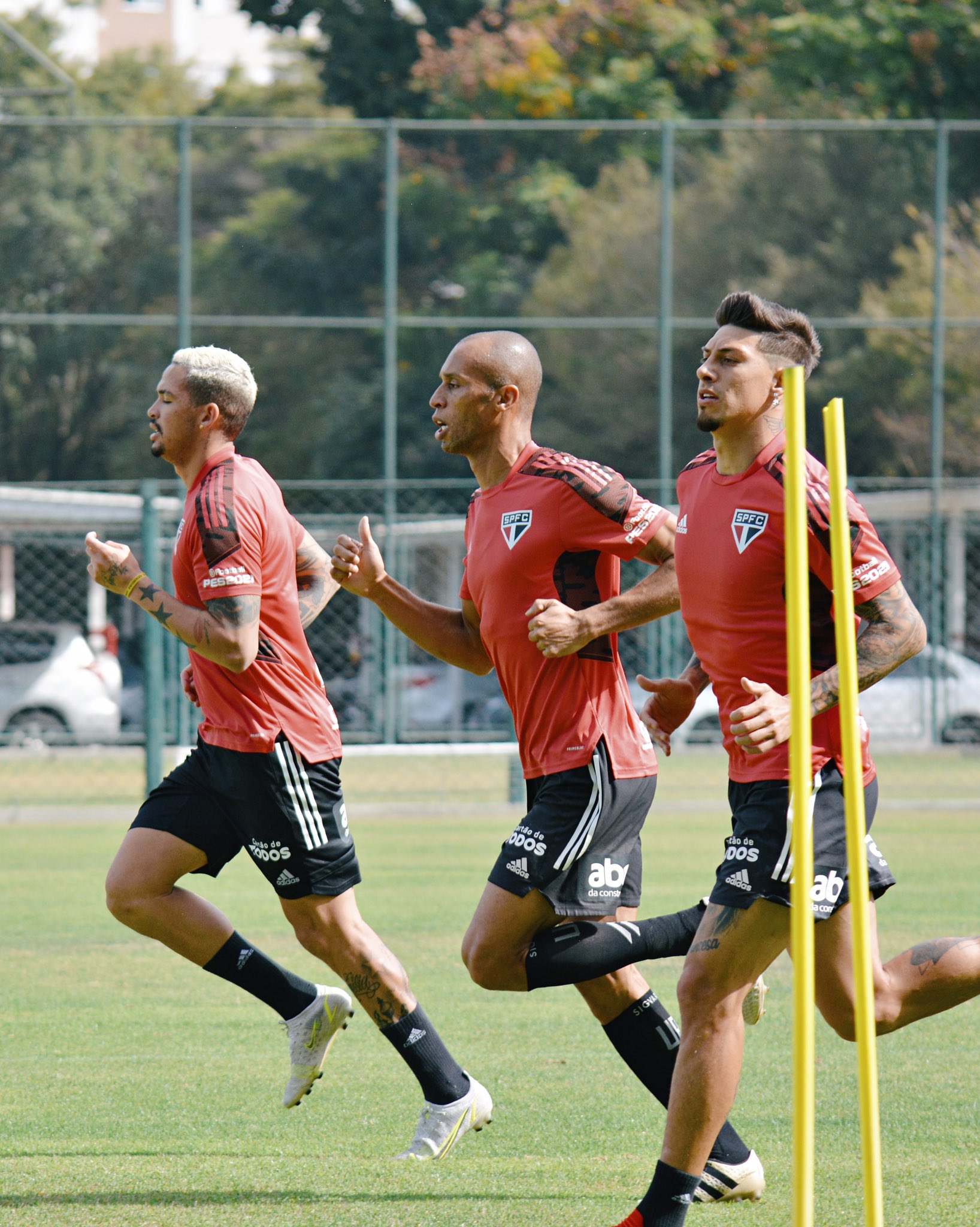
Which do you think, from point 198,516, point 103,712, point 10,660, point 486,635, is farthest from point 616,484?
point 10,660

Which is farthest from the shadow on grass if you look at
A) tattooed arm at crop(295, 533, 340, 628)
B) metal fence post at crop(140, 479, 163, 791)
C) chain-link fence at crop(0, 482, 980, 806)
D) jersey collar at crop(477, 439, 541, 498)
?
chain-link fence at crop(0, 482, 980, 806)

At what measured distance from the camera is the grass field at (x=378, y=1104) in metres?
4.61

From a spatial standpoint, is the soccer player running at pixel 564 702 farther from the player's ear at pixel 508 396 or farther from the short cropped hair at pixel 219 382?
the short cropped hair at pixel 219 382

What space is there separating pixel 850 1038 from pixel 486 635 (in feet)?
5.33

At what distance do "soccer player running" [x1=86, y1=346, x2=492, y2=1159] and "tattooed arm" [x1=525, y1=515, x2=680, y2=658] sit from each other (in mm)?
878

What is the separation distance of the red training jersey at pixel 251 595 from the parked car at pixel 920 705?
40.3ft

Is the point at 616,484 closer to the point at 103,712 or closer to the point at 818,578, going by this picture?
the point at 818,578

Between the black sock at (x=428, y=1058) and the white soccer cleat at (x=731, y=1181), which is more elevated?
the black sock at (x=428, y=1058)

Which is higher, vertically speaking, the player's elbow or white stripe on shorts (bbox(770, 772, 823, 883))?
the player's elbow

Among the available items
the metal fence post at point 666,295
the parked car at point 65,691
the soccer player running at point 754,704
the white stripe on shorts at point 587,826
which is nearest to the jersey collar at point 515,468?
the soccer player running at point 754,704

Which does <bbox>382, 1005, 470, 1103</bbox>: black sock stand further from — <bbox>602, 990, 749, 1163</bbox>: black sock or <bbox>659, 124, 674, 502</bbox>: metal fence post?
<bbox>659, 124, 674, 502</bbox>: metal fence post

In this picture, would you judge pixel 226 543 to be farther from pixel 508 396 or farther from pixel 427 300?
pixel 427 300

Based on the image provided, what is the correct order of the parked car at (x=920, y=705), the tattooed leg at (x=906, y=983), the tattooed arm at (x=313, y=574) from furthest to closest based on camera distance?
the parked car at (x=920, y=705), the tattooed arm at (x=313, y=574), the tattooed leg at (x=906, y=983)

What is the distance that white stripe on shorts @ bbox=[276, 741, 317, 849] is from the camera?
530cm
